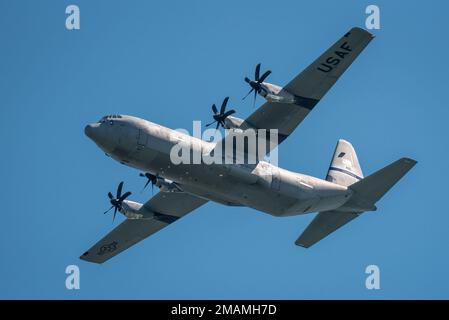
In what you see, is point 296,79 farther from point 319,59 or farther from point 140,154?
point 140,154

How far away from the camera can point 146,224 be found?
161 ft

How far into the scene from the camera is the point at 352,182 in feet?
160

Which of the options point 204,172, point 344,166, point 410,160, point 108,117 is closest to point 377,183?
point 410,160

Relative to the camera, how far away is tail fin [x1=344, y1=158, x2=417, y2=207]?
44.4m

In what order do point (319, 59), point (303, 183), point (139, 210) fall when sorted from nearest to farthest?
point (319, 59)
point (303, 183)
point (139, 210)

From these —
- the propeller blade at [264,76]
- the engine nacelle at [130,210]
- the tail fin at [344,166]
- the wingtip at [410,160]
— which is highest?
the propeller blade at [264,76]

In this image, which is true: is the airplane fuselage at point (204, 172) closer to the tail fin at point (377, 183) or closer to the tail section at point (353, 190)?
the tail fin at point (377, 183)

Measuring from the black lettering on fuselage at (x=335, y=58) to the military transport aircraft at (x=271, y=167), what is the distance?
45 mm

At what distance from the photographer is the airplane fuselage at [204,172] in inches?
1646

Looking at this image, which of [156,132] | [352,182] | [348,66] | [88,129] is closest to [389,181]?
[352,182]

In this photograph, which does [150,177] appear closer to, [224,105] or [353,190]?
[224,105]

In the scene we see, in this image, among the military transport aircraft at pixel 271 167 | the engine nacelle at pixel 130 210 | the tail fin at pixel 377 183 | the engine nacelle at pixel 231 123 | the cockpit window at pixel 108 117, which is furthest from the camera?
the engine nacelle at pixel 130 210

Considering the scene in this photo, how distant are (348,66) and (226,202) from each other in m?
8.76

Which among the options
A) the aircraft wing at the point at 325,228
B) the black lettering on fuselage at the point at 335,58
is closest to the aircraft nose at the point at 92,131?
the black lettering on fuselage at the point at 335,58
